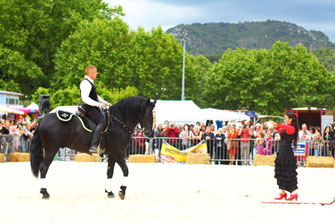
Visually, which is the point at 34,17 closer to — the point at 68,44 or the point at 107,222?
the point at 68,44

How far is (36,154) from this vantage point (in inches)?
467

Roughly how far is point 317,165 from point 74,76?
30972mm

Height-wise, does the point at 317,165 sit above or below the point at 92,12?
below

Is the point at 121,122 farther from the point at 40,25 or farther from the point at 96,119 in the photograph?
the point at 40,25

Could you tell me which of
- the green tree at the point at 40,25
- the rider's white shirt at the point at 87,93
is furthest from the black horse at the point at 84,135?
the green tree at the point at 40,25

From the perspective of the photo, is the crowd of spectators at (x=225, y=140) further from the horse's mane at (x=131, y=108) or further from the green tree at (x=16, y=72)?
the green tree at (x=16, y=72)

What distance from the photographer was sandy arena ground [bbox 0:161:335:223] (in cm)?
912

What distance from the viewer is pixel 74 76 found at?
1977 inches

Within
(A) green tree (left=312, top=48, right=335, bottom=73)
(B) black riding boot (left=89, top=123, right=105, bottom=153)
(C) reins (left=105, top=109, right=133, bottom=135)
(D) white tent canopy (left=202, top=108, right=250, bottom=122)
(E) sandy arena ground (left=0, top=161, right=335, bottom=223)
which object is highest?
(A) green tree (left=312, top=48, right=335, bottom=73)

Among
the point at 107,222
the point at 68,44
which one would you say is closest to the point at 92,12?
the point at 68,44

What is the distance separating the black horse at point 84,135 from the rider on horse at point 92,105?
21 centimetres

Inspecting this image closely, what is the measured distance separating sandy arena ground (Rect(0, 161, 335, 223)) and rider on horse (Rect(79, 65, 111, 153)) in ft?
4.54

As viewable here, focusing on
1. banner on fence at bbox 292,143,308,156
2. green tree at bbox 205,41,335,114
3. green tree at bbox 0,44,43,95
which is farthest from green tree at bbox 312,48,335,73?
banner on fence at bbox 292,143,308,156

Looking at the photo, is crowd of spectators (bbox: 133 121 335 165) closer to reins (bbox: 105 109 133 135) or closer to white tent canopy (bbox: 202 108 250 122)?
white tent canopy (bbox: 202 108 250 122)
